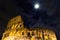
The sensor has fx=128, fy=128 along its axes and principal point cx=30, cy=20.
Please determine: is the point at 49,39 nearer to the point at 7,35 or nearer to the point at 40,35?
the point at 40,35

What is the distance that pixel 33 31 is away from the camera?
24.5 metres

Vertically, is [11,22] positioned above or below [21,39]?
above

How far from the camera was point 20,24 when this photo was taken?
27281 mm

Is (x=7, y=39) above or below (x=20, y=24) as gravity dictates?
below

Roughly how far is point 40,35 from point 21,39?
373 cm

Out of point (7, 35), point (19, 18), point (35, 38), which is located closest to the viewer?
point (35, 38)

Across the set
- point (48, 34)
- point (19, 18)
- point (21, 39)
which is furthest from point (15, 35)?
point (48, 34)

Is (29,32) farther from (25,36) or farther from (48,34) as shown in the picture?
(48,34)

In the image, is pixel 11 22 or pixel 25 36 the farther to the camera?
pixel 11 22

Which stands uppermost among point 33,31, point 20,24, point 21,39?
point 20,24

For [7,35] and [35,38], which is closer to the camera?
[35,38]

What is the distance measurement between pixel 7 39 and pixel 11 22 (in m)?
4.82

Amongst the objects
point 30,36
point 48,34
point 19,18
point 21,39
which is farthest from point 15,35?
point 48,34

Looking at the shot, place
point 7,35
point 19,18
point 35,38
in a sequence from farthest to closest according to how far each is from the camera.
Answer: point 19,18 → point 7,35 → point 35,38
